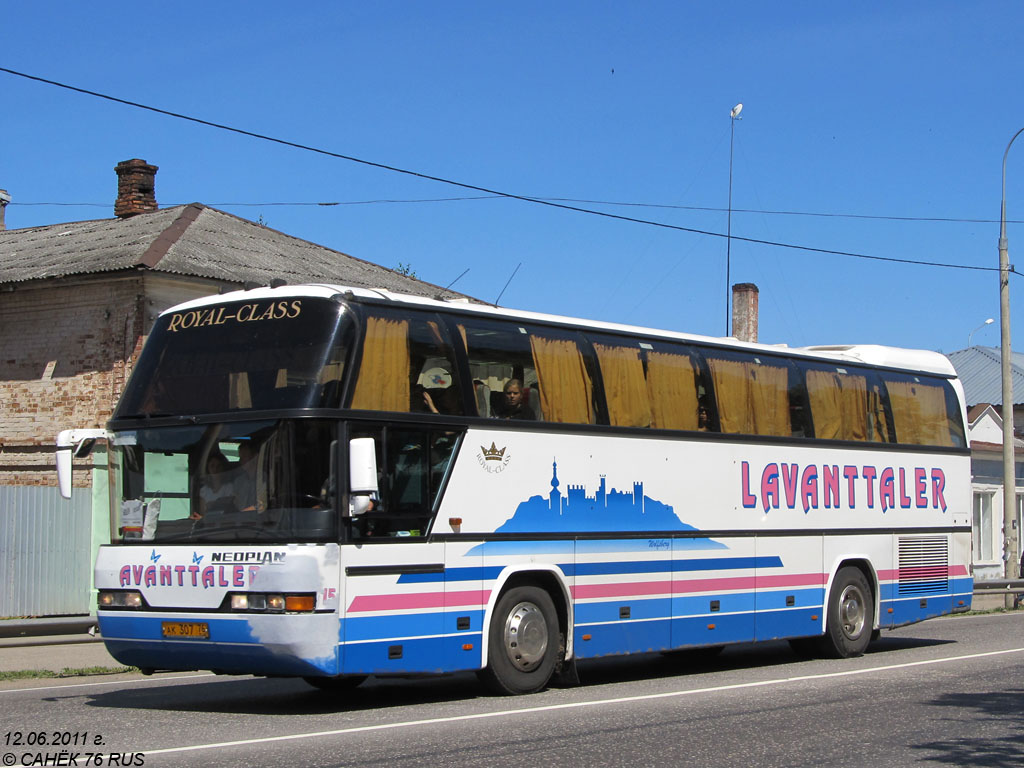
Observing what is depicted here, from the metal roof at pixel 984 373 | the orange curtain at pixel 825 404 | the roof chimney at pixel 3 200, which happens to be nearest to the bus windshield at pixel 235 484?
the orange curtain at pixel 825 404

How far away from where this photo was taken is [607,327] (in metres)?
13.9

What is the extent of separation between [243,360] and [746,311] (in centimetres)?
2772

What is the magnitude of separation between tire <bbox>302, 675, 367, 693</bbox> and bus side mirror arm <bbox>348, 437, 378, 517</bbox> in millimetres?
2510

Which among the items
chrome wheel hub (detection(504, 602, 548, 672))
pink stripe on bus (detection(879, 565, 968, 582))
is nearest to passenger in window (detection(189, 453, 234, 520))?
chrome wheel hub (detection(504, 602, 548, 672))

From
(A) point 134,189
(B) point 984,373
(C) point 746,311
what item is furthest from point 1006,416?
(B) point 984,373

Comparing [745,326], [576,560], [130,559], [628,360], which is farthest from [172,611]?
Result: [745,326]

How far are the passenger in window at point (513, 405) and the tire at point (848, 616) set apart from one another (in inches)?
224

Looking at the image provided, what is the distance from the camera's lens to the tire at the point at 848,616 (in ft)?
53.6

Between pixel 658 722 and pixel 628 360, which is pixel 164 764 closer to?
pixel 658 722

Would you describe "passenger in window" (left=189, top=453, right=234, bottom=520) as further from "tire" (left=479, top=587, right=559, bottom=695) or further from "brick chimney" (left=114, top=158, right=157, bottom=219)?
"brick chimney" (left=114, top=158, right=157, bottom=219)

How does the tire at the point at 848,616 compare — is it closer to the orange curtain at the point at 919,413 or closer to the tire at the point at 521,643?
the orange curtain at the point at 919,413

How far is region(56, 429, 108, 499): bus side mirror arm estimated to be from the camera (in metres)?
11.5

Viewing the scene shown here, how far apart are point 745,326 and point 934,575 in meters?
19.6

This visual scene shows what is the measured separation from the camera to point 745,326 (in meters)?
37.2
